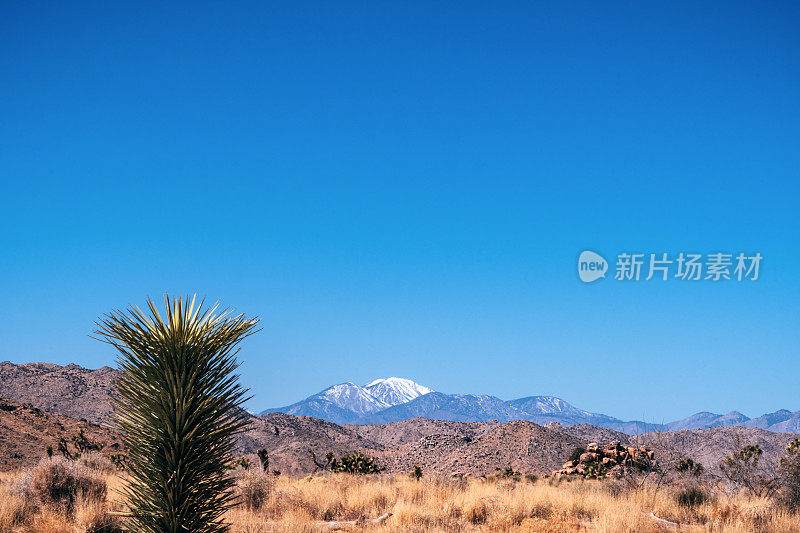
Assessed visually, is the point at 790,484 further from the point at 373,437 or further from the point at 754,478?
the point at 373,437

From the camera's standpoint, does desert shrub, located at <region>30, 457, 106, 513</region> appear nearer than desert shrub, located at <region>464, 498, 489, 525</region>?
Yes

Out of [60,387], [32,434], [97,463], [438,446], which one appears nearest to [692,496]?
[97,463]

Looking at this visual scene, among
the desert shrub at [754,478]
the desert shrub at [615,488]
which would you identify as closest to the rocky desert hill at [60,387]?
the desert shrub at [615,488]

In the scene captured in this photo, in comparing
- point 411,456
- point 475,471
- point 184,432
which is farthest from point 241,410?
point 411,456

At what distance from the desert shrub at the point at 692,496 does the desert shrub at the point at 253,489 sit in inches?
426

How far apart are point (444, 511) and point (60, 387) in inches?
3240

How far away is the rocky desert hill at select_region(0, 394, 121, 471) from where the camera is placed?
34438 millimetres

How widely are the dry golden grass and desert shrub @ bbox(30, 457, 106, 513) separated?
0.31m

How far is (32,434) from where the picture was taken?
41.0m

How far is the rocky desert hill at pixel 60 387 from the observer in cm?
7194

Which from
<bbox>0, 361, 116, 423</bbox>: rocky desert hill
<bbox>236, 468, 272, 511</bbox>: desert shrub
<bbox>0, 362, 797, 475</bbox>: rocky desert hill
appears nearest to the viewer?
<bbox>236, 468, 272, 511</bbox>: desert shrub

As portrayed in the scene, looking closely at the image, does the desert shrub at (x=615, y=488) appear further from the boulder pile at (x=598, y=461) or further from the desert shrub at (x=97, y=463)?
the desert shrub at (x=97, y=463)

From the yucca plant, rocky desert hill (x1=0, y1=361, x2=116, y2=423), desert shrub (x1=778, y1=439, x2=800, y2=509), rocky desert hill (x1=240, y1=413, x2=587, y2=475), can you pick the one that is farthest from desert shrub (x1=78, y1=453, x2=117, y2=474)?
rocky desert hill (x1=0, y1=361, x2=116, y2=423)

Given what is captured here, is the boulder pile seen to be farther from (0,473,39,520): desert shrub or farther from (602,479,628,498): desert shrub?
(0,473,39,520): desert shrub
